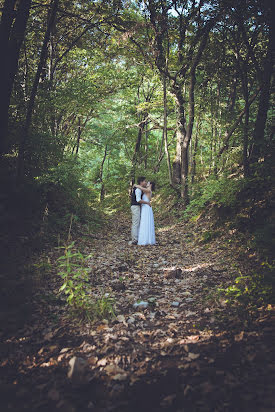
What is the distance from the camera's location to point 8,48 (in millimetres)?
6988

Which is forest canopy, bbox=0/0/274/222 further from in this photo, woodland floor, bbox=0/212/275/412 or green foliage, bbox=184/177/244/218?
woodland floor, bbox=0/212/275/412

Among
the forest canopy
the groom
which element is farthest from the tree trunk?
the groom

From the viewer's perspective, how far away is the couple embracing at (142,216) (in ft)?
29.4

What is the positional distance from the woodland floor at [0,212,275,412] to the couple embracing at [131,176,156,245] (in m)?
3.57

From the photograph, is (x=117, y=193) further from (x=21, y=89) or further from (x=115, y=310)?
(x=115, y=310)

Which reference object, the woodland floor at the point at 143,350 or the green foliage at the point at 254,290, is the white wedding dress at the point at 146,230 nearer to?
the woodland floor at the point at 143,350

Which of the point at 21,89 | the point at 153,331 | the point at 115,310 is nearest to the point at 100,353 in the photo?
the point at 153,331

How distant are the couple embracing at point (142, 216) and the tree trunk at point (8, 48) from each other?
477 cm

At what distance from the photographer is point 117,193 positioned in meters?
21.0

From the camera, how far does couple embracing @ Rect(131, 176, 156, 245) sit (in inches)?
353

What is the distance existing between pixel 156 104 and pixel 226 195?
32.0ft

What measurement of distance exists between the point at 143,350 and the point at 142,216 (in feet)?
21.1

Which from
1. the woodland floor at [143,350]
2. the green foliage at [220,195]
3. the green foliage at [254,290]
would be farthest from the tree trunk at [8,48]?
the green foliage at [220,195]

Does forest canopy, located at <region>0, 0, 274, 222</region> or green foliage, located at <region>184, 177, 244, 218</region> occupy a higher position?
forest canopy, located at <region>0, 0, 274, 222</region>
